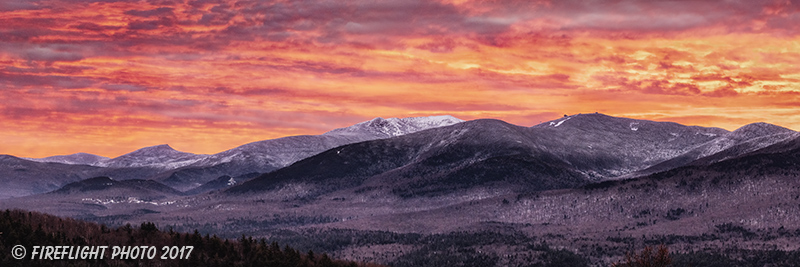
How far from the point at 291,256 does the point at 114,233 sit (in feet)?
45.4

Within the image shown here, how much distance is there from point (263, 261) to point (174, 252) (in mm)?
6686

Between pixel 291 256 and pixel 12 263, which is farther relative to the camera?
pixel 291 256

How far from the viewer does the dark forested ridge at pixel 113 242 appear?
46969 mm

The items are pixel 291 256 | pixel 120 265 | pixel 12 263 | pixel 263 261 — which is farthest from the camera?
pixel 291 256

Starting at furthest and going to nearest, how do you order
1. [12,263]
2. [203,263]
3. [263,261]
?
[263,261] → [203,263] → [12,263]

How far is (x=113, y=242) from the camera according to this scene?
2085 inches

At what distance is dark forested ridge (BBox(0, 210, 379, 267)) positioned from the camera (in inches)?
1849

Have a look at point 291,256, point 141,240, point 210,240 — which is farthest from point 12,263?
point 291,256

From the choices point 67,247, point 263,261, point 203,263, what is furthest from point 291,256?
point 67,247

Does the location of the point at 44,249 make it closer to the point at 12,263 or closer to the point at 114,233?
the point at 12,263

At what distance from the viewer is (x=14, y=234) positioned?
46625 mm
